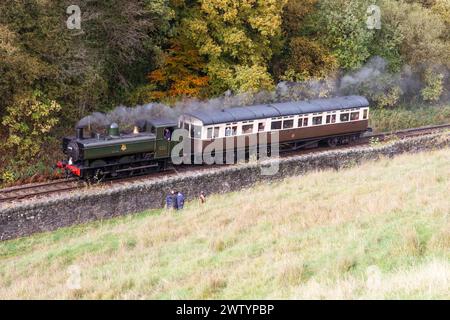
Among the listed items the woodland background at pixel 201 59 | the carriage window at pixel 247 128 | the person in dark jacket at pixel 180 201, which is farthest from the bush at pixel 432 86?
the person in dark jacket at pixel 180 201

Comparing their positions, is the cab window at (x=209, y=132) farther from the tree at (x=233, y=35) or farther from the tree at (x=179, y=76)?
the tree at (x=233, y=35)

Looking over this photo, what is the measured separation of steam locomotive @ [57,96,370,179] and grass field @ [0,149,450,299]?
10.8ft

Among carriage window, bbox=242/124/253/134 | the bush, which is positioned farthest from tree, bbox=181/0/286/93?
the bush

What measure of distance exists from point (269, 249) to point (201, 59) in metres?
20.6

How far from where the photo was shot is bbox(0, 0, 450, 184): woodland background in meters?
27.6

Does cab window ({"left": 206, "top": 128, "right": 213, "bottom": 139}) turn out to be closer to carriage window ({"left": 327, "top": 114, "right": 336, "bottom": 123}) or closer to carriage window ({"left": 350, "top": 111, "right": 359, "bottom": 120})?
carriage window ({"left": 327, "top": 114, "right": 336, "bottom": 123})

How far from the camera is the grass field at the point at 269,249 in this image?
493 inches

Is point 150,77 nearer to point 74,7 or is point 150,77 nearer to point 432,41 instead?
point 74,7

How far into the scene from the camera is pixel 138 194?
24.0 m

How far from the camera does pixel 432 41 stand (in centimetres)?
4191

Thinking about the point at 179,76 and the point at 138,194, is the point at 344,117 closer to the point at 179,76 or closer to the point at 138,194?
the point at 179,76
